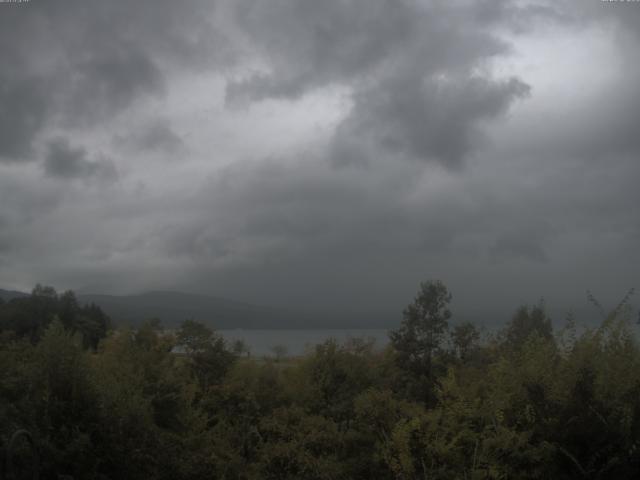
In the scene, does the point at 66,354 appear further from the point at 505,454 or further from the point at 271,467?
the point at 505,454

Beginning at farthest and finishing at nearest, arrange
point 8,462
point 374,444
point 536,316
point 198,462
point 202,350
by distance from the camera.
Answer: point 536,316 → point 202,350 → point 198,462 → point 374,444 → point 8,462

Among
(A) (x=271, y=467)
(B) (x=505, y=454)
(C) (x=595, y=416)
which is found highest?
(C) (x=595, y=416)

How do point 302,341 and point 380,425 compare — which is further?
point 302,341

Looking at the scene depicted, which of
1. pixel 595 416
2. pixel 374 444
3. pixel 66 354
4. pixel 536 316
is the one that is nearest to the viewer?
pixel 595 416

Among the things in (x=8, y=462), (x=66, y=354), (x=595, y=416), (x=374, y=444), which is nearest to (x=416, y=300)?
(x=374, y=444)

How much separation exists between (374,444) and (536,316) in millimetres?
25861

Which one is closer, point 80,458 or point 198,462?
point 80,458

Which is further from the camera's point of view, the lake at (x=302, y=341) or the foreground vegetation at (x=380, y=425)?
the lake at (x=302, y=341)

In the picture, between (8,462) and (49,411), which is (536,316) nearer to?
(49,411)

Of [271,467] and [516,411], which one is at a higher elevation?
[516,411]

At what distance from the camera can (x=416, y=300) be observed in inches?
1239

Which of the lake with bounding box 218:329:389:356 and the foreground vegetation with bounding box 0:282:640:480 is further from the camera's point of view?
the lake with bounding box 218:329:389:356

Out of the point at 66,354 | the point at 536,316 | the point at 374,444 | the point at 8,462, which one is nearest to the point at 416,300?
the point at 536,316

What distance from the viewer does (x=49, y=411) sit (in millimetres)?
13398
